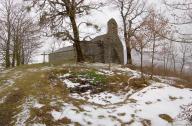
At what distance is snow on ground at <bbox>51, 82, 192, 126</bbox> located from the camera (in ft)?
52.2

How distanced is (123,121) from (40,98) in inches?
174

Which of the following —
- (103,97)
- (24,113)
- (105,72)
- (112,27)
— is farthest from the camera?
(112,27)

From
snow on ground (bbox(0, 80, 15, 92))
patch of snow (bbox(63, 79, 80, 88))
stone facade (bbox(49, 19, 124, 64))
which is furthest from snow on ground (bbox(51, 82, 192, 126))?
stone facade (bbox(49, 19, 124, 64))

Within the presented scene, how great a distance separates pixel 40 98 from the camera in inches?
697

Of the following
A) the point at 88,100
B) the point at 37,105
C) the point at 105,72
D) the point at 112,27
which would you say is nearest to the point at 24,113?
the point at 37,105

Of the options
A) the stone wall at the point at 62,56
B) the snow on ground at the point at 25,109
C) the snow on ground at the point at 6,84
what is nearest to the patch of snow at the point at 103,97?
the snow on ground at the point at 25,109

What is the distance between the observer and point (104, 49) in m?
33.8

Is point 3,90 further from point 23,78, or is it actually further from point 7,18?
point 7,18

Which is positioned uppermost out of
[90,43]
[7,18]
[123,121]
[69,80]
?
[7,18]

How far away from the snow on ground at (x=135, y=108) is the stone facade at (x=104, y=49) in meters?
11.1

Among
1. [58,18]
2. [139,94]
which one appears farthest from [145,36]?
[58,18]

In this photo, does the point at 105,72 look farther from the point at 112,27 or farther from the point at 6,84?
the point at 112,27

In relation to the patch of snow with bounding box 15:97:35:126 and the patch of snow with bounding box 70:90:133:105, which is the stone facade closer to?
the patch of snow with bounding box 70:90:133:105

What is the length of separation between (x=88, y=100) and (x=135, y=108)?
8.40 ft
